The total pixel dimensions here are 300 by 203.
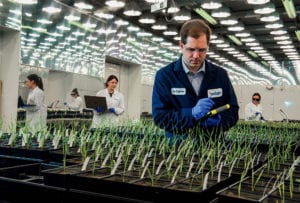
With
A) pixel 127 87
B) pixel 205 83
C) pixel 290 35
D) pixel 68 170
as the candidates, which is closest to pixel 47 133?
pixel 205 83

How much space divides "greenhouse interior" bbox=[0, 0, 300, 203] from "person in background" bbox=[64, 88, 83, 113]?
2 centimetres

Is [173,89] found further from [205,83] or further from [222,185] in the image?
[222,185]

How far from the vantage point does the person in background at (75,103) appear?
6902 mm

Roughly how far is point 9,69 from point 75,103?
1637 millimetres

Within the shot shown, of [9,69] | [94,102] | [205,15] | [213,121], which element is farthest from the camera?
[205,15]

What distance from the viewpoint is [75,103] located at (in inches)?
277

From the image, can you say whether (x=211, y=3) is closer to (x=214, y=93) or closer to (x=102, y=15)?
(x=102, y=15)

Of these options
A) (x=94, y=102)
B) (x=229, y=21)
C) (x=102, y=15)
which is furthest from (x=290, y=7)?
(x=94, y=102)

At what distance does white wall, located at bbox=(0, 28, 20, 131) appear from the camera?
558 centimetres

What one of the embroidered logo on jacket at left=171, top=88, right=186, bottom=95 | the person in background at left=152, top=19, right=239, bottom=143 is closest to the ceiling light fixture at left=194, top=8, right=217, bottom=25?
the person in background at left=152, top=19, right=239, bottom=143

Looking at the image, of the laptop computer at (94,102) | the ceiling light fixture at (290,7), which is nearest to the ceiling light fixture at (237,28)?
the ceiling light fixture at (290,7)

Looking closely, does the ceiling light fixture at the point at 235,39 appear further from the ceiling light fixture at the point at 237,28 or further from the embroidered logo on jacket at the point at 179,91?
the embroidered logo on jacket at the point at 179,91

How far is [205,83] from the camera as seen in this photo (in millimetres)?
2047

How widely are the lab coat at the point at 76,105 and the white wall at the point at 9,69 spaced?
55.3 inches
